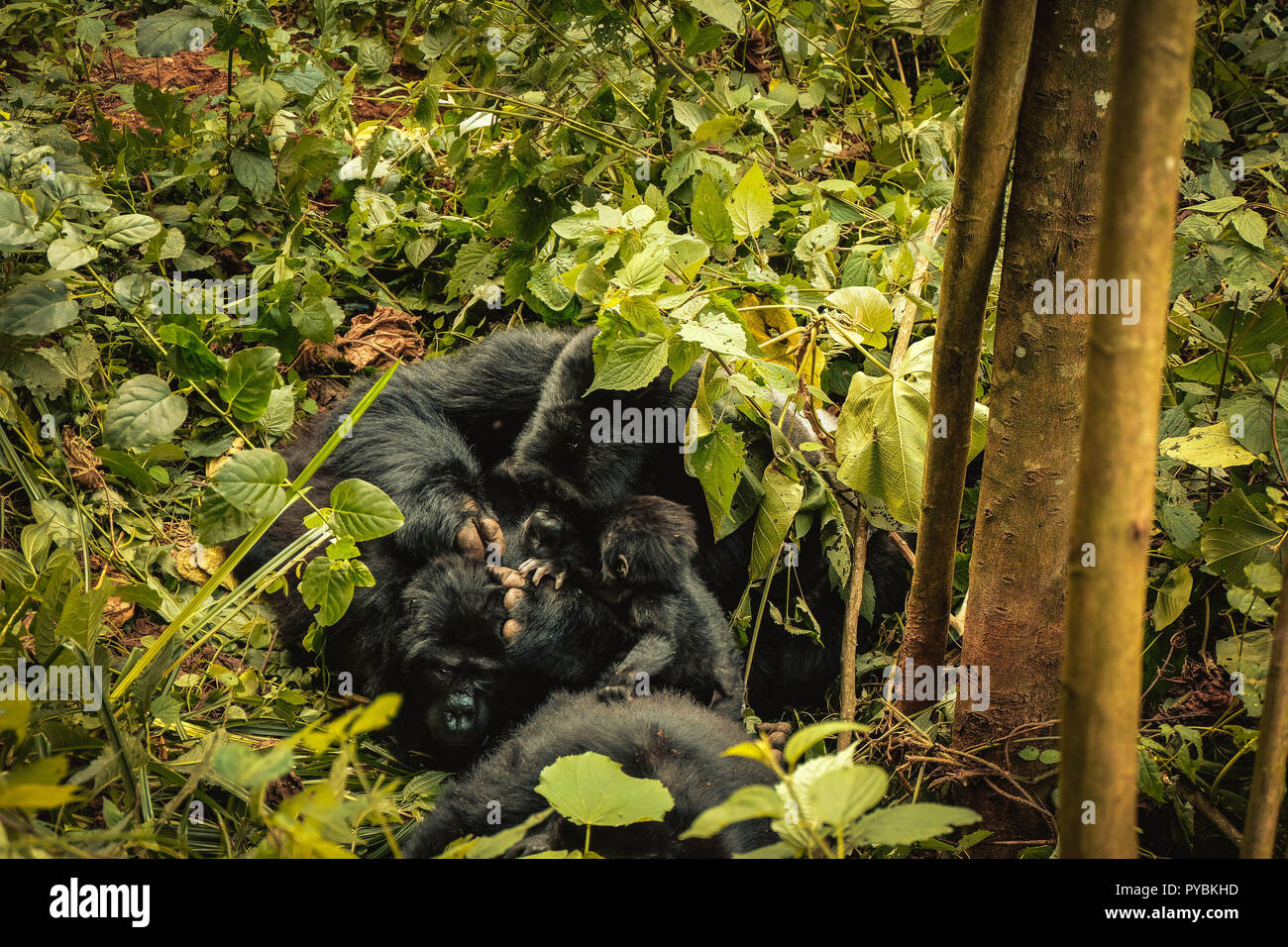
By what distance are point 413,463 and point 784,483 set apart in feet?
3.89

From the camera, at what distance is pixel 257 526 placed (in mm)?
1946

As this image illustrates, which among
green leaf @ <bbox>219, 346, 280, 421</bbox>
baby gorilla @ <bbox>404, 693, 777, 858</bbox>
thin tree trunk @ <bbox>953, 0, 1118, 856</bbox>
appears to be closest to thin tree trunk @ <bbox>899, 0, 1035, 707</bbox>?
thin tree trunk @ <bbox>953, 0, 1118, 856</bbox>

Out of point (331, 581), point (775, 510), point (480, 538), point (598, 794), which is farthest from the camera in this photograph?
point (480, 538)

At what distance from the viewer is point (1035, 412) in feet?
6.48

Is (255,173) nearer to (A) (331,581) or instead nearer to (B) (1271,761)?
(A) (331,581)

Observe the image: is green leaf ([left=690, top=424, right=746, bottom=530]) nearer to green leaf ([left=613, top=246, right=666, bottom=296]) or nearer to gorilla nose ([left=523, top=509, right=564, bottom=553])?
green leaf ([left=613, top=246, right=666, bottom=296])

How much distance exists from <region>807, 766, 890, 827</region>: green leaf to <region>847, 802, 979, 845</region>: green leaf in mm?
70

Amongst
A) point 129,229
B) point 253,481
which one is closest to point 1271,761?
point 253,481

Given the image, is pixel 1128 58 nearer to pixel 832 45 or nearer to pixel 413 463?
pixel 413 463

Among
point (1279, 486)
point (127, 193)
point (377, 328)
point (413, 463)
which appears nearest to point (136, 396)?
point (413, 463)

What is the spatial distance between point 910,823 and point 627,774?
0.97 meters

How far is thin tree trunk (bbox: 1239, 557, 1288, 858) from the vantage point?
115 cm

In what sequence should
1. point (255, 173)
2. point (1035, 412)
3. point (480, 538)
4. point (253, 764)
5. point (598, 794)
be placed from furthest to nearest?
point (255, 173), point (480, 538), point (1035, 412), point (598, 794), point (253, 764)

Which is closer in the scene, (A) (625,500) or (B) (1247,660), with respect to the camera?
(B) (1247,660)
